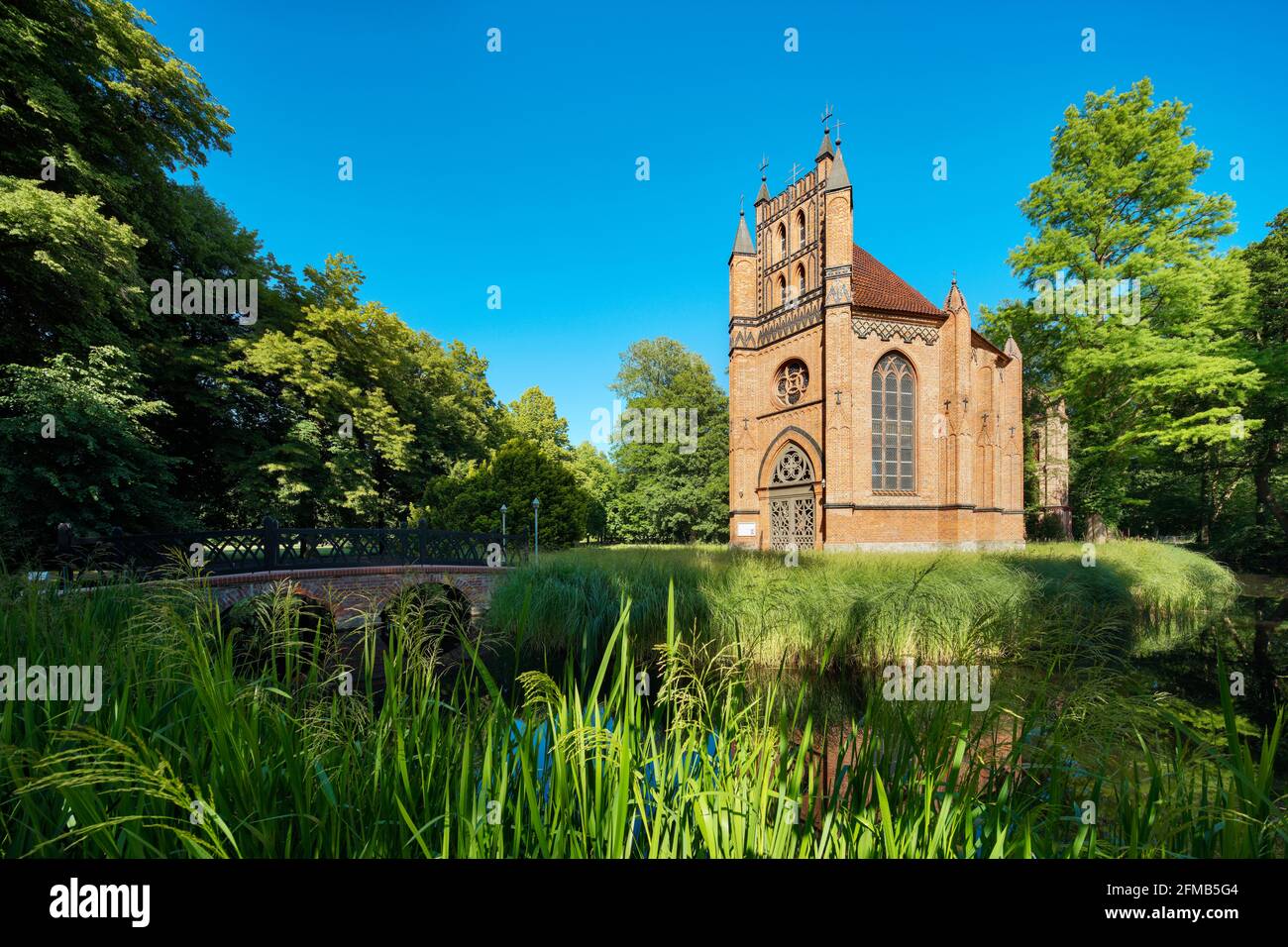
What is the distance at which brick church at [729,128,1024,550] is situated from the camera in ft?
53.0

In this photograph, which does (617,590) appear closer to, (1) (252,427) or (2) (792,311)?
(2) (792,311)

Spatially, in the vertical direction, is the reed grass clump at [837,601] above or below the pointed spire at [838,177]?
below

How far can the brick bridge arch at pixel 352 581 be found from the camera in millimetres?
9938

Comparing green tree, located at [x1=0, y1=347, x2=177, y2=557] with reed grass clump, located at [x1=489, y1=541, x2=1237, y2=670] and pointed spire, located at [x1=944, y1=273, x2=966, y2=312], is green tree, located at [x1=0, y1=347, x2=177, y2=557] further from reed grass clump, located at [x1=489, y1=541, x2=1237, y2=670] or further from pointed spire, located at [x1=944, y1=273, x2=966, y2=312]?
pointed spire, located at [x1=944, y1=273, x2=966, y2=312]

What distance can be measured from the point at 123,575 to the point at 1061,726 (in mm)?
8331

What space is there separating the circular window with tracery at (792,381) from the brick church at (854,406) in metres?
0.05

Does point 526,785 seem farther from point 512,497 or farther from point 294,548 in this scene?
point 512,497

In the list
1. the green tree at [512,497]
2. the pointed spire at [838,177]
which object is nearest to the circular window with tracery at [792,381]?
the pointed spire at [838,177]

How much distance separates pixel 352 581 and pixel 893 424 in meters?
18.0

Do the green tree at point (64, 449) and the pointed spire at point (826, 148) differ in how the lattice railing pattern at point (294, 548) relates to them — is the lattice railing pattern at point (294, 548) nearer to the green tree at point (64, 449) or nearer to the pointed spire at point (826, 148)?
the green tree at point (64, 449)

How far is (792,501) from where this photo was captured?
57.4ft

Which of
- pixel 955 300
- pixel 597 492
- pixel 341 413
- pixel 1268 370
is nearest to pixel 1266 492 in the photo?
pixel 1268 370

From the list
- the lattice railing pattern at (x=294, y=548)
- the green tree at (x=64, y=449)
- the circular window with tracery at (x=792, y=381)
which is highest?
the circular window with tracery at (x=792, y=381)
